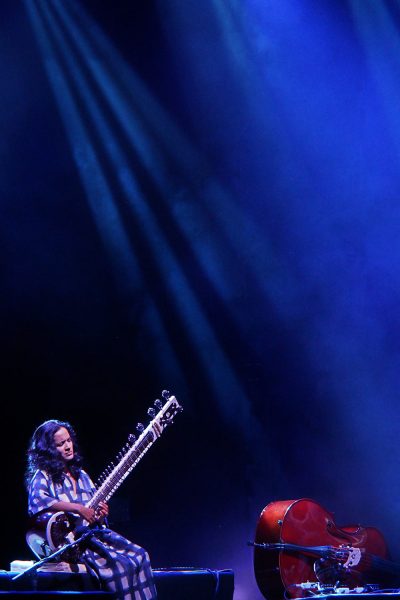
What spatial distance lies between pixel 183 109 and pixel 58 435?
433 cm

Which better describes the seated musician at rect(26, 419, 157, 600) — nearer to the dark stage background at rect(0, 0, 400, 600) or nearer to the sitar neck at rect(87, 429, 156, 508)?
the sitar neck at rect(87, 429, 156, 508)

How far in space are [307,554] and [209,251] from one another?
3422 millimetres

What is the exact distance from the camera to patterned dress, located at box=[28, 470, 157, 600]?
517cm

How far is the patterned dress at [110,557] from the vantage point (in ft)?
17.0

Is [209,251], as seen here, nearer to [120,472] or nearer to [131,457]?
[131,457]

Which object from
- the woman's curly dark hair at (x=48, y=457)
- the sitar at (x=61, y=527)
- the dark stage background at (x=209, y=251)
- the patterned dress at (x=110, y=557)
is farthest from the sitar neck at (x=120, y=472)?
the dark stage background at (x=209, y=251)

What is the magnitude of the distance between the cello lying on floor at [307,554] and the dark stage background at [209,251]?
1.34 m

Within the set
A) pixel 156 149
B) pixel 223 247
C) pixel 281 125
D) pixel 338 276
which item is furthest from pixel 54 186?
pixel 338 276

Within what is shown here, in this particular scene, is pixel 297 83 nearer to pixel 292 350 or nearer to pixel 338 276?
pixel 338 276

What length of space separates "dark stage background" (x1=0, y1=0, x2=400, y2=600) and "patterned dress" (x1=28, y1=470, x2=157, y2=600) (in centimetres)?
225

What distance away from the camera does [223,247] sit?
8.65 metres

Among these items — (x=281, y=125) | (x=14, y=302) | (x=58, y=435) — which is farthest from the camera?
(x=281, y=125)

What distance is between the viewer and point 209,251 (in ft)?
28.3

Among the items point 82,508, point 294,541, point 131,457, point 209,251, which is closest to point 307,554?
point 294,541
